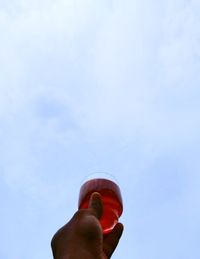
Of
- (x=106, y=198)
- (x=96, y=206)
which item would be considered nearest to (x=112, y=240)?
(x=106, y=198)

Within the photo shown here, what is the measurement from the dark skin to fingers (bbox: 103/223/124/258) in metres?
A: 0.64

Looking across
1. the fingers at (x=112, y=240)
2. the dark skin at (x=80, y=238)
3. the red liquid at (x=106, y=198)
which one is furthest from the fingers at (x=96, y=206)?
the red liquid at (x=106, y=198)

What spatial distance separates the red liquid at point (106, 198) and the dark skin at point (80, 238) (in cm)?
99

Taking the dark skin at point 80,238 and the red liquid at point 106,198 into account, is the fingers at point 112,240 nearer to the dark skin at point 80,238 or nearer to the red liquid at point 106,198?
the red liquid at point 106,198

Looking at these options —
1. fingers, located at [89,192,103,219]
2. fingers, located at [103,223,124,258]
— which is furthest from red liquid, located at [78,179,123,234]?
fingers, located at [89,192,103,219]

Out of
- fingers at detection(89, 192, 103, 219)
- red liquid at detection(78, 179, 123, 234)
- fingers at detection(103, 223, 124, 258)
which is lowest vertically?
fingers at detection(89, 192, 103, 219)

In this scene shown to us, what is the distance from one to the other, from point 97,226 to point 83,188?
4.34ft

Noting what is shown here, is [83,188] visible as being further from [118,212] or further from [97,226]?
[97,226]

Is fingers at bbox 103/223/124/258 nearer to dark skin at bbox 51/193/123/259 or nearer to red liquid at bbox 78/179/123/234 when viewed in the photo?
red liquid at bbox 78/179/123/234

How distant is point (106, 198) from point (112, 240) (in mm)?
481

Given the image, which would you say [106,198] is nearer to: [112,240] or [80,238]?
[112,240]

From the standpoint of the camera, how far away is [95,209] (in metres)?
2.46

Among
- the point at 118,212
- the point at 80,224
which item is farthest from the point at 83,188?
the point at 80,224

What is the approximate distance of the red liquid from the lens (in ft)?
11.2
